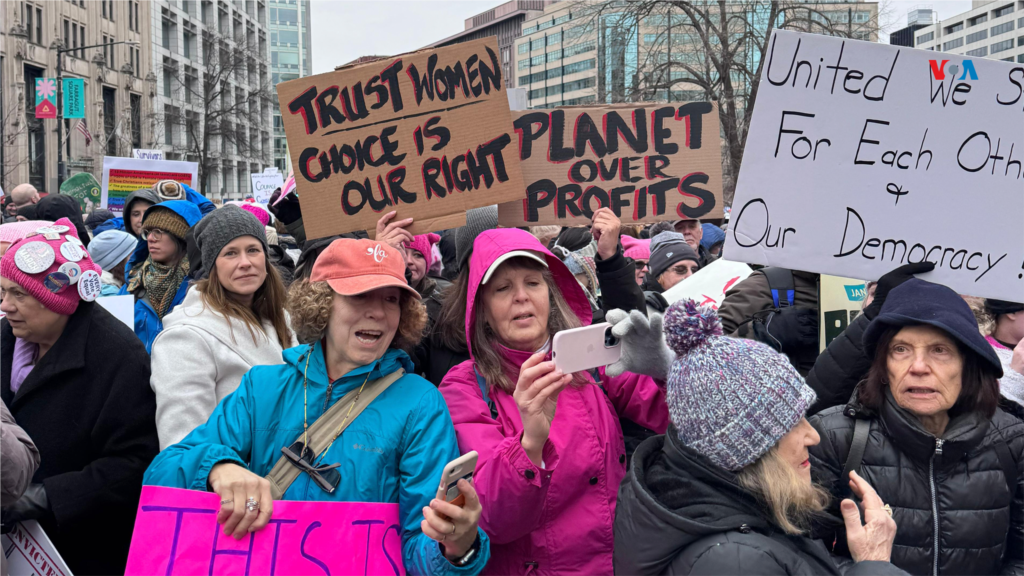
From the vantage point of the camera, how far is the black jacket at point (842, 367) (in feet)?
9.24

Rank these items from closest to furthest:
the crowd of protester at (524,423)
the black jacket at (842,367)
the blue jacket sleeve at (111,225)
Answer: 1. the crowd of protester at (524,423)
2. the black jacket at (842,367)
3. the blue jacket sleeve at (111,225)

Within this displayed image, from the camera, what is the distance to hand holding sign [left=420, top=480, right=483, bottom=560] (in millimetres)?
1976

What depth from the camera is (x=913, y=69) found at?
2984 millimetres

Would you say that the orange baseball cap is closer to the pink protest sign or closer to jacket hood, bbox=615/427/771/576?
the pink protest sign

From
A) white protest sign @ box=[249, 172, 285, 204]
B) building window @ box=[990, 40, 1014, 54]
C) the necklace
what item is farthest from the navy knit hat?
building window @ box=[990, 40, 1014, 54]

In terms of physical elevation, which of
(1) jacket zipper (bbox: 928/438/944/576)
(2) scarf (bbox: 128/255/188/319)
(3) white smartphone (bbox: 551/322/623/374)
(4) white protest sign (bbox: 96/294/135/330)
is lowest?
(1) jacket zipper (bbox: 928/438/944/576)

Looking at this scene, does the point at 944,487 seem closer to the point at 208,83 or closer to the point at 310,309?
the point at 310,309

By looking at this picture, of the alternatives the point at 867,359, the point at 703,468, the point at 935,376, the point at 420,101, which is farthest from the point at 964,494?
the point at 420,101

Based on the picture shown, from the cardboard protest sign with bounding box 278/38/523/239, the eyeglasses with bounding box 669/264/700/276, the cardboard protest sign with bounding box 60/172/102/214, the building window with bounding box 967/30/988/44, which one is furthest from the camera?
the building window with bounding box 967/30/988/44

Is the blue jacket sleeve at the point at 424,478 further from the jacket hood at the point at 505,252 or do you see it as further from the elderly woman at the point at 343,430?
the jacket hood at the point at 505,252

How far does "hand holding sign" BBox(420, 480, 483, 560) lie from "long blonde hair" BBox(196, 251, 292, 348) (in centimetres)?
161

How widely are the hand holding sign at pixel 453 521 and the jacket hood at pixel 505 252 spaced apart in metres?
0.76

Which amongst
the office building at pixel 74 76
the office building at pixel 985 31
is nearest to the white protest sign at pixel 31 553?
the office building at pixel 74 76

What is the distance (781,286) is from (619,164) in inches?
38.4
